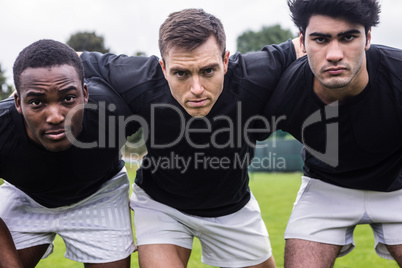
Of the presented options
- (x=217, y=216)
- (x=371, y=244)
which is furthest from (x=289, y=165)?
(x=217, y=216)

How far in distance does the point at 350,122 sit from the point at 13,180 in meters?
2.92

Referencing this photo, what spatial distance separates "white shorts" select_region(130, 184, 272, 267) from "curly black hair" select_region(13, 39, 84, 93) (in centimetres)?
144

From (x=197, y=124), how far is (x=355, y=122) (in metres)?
1.32

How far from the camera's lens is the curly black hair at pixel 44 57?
3984 millimetres

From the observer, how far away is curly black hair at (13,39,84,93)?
398cm

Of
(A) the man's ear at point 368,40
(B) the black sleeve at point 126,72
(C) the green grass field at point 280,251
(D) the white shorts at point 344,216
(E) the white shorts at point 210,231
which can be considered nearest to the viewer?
(A) the man's ear at point 368,40

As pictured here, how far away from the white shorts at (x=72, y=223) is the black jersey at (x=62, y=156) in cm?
20

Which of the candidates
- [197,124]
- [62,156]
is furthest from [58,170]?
[197,124]

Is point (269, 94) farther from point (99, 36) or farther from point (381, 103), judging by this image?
point (99, 36)

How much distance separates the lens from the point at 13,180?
4422mm

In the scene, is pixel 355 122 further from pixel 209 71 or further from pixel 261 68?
pixel 209 71

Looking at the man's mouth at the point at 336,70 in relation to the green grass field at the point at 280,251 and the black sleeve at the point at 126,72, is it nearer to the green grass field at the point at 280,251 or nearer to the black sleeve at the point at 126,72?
the black sleeve at the point at 126,72

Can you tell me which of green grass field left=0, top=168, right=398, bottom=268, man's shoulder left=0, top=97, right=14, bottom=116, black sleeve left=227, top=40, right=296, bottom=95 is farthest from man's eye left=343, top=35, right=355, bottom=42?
green grass field left=0, top=168, right=398, bottom=268

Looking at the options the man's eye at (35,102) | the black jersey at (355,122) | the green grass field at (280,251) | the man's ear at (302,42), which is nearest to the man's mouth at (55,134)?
the man's eye at (35,102)
